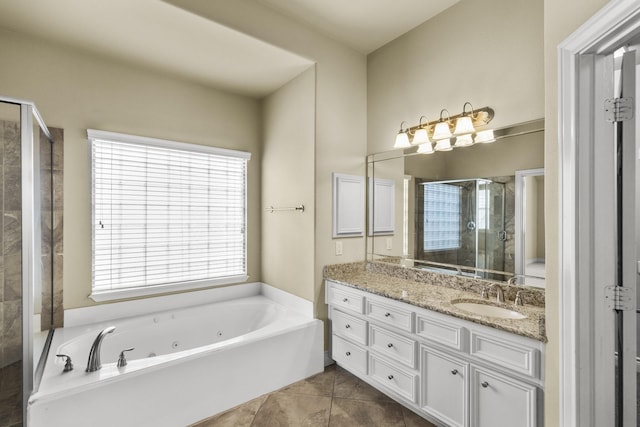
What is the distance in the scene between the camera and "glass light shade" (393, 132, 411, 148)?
255 centimetres

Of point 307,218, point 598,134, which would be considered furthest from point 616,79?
point 307,218

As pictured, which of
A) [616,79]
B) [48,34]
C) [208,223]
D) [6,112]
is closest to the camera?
[616,79]

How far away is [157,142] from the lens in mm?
2729

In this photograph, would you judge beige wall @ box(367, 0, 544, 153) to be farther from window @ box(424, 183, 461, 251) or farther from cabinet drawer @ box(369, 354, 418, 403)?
cabinet drawer @ box(369, 354, 418, 403)

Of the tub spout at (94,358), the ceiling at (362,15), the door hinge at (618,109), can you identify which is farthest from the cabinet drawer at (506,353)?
the ceiling at (362,15)

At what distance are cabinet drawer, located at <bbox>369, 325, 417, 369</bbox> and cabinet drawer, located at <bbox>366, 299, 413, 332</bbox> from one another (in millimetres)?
77

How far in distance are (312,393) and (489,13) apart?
297 cm

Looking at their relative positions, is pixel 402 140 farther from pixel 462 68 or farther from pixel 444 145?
pixel 462 68

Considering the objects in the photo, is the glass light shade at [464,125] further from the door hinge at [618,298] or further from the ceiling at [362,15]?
the door hinge at [618,298]

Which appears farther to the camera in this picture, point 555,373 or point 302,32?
point 302,32

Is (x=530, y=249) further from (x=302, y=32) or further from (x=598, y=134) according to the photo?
(x=302, y=32)

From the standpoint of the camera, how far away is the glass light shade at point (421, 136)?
2406 mm

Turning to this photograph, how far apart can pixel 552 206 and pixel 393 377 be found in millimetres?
1494

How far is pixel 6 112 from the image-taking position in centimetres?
161
